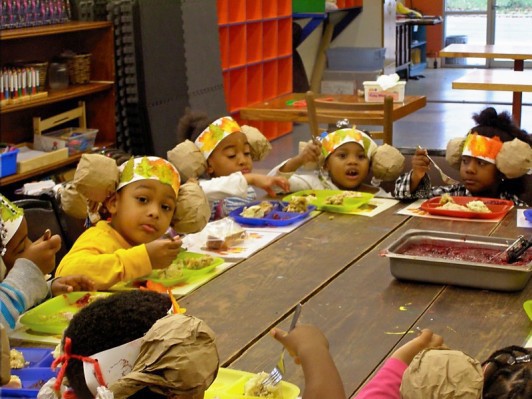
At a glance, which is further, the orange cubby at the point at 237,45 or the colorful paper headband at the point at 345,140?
the orange cubby at the point at 237,45

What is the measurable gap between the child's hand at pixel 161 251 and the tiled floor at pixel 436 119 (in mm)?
4694

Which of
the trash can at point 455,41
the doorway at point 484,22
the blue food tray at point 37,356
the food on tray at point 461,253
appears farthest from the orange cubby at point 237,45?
the trash can at point 455,41

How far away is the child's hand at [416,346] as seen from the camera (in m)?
1.68

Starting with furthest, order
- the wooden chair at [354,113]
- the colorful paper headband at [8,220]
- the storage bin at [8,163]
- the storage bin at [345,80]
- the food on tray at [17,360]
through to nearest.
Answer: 1. the storage bin at [345,80]
2. the storage bin at [8,163]
3. the wooden chair at [354,113]
4. the colorful paper headband at [8,220]
5. the food on tray at [17,360]

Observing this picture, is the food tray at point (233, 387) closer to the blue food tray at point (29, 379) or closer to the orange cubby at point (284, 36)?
the blue food tray at point (29, 379)

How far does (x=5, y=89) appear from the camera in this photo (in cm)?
517

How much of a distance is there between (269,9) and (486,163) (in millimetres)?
5130

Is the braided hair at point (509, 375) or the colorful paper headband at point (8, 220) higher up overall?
the colorful paper headband at point (8, 220)

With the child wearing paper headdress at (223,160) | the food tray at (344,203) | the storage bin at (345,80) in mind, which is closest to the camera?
the food tray at (344,203)

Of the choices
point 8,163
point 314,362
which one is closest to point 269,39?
point 8,163

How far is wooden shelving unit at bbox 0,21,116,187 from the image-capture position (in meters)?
5.54

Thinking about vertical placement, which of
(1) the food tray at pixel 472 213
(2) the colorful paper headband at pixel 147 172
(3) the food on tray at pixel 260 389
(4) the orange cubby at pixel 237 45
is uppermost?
(4) the orange cubby at pixel 237 45

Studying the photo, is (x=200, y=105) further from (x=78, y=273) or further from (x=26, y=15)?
(x=78, y=273)

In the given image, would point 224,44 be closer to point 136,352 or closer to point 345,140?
point 345,140
